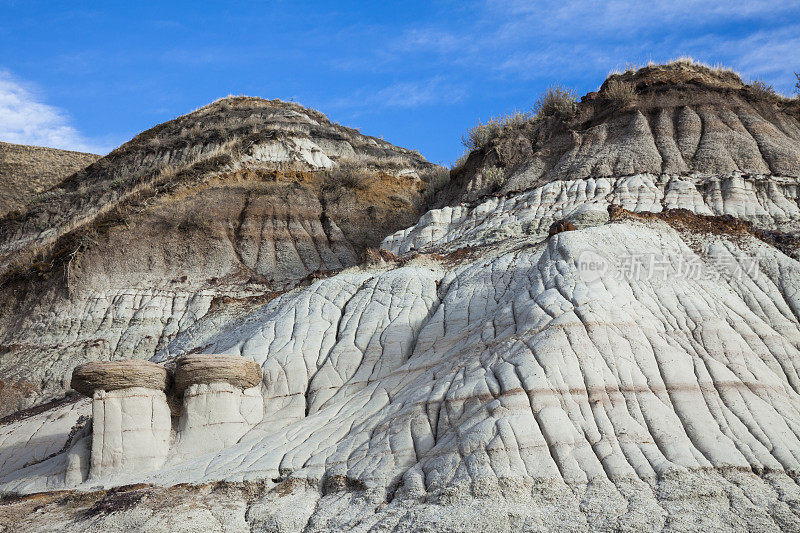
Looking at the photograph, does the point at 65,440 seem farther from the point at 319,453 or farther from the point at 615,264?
the point at 615,264

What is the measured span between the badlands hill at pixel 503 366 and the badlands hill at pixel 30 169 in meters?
26.1

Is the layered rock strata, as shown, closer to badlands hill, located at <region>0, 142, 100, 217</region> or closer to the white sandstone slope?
the white sandstone slope

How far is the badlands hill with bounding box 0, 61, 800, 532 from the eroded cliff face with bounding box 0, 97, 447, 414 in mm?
227

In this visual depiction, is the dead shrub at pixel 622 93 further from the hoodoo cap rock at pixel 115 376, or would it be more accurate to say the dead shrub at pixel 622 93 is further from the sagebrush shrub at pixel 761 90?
the hoodoo cap rock at pixel 115 376

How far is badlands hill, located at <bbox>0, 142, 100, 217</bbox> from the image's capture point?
46.8m

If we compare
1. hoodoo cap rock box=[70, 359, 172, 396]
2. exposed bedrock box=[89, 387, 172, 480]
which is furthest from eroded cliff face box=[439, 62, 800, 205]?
exposed bedrock box=[89, 387, 172, 480]

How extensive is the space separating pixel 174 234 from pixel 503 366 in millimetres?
18849

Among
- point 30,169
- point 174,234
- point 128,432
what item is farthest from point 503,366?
point 30,169

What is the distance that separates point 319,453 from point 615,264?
657cm

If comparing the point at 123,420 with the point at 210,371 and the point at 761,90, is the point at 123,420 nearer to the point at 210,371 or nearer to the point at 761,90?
the point at 210,371

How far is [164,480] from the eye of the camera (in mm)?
11328

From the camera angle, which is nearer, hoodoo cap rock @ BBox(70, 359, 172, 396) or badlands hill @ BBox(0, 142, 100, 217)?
hoodoo cap rock @ BBox(70, 359, 172, 396)

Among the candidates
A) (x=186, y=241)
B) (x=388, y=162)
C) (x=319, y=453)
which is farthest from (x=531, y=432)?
(x=388, y=162)

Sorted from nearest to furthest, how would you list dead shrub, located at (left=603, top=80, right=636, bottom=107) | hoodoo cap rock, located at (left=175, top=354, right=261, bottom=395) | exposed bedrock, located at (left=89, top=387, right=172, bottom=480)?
exposed bedrock, located at (left=89, top=387, right=172, bottom=480), hoodoo cap rock, located at (left=175, top=354, right=261, bottom=395), dead shrub, located at (left=603, top=80, right=636, bottom=107)
